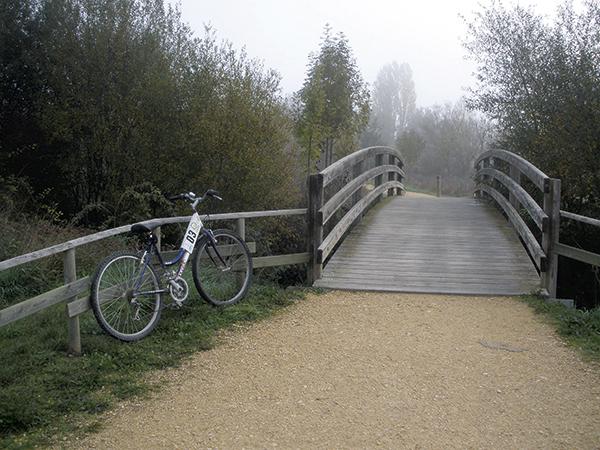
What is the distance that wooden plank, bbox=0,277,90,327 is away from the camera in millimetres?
4023

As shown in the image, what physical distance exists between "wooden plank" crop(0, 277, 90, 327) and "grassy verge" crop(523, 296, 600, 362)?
412 centimetres

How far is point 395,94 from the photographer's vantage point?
106562 mm

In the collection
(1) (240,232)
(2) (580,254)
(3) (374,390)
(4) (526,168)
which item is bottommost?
(3) (374,390)

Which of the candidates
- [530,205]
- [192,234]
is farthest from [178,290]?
[530,205]

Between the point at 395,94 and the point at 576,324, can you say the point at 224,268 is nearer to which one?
the point at 576,324

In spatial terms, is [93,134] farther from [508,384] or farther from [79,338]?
[508,384]

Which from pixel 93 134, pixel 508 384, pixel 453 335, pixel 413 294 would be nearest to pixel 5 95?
pixel 93 134

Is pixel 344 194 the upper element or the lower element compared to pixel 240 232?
upper

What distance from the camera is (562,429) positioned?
367cm

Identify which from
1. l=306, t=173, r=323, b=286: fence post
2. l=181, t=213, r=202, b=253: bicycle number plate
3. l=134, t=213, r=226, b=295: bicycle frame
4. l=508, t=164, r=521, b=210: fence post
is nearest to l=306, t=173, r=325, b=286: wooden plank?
l=306, t=173, r=323, b=286: fence post

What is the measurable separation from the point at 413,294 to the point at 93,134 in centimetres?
955

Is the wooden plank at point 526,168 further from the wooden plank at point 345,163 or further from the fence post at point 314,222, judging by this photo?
the fence post at point 314,222

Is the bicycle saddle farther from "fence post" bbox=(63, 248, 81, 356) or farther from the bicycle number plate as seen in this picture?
"fence post" bbox=(63, 248, 81, 356)

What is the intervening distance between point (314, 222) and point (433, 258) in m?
1.99
